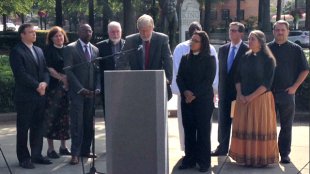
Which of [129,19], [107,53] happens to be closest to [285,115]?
[107,53]

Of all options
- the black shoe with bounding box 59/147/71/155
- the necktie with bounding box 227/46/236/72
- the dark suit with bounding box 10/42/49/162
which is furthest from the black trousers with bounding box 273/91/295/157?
the dark suit with bounding box 10/42/49/162

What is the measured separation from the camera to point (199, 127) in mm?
7219

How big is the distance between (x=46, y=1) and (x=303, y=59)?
35449mm

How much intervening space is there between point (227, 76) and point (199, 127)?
1.02 meters

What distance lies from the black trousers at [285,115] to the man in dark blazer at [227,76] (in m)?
0.62

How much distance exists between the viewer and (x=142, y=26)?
277 inches

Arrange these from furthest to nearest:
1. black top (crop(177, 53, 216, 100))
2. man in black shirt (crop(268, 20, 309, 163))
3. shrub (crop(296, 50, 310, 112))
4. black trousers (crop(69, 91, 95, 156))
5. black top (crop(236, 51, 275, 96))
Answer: shrub (crop(296, 50, 310, 112)) → black trousers (crop(69, 91, 95, 156)) → man in black shirt (crop(268, 20, 309, 163)) → black top (crop(236, 51, 275, 96)) → black top (crop(177, 53, 216, 100))

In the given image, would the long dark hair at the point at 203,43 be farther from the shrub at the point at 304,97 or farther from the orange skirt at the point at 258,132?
the shrub at the point at 304,97

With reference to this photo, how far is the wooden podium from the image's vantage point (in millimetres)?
5625

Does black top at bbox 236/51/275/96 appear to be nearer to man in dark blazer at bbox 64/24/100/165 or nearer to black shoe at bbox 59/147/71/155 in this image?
man in dark blazer at bbox 64/24/100/165

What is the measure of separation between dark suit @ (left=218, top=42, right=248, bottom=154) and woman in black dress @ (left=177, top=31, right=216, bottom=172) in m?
0.71

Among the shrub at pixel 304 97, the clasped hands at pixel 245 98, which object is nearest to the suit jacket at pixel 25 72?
the clasped hands at pixel 245 98

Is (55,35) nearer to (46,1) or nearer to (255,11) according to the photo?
(46,1)

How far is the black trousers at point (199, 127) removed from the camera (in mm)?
7188
